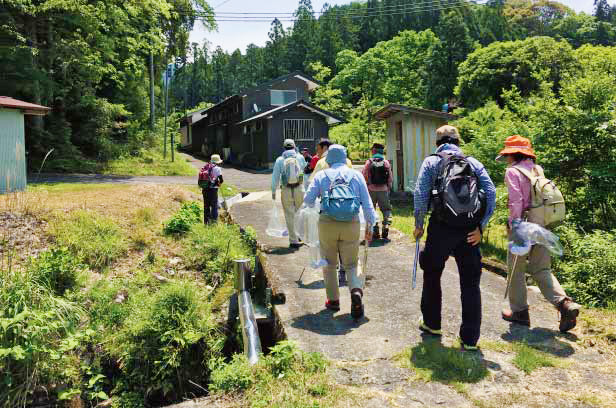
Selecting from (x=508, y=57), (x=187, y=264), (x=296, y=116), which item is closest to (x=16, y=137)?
(x=187, y=264)

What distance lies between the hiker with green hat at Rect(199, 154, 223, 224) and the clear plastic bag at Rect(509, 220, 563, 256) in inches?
263

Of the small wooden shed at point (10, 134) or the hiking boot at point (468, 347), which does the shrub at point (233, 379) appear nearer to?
the hiking boot at point (468, 347)

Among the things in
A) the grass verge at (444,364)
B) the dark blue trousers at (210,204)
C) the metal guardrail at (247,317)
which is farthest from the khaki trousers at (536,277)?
the dark blue trousers at (210,204)

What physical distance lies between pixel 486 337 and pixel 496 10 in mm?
62520

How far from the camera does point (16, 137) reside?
12.5 metres

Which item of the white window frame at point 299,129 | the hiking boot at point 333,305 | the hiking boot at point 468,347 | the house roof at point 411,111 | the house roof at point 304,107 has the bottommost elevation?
the hiking boot at point 468,347

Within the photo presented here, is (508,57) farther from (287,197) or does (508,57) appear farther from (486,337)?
(486,337)

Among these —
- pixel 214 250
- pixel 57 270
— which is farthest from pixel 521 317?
pixel 57 270

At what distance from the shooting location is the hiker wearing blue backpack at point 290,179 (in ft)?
26.6

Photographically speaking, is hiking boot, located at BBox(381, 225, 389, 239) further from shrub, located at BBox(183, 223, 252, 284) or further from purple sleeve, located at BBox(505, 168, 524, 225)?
purple sleeve, located at BBox(505, 168, 524, 225)

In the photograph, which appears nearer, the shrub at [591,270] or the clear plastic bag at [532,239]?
the clear plastic bag at [532,239]

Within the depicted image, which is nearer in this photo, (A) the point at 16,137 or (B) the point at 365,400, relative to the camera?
(B) the point at 365,400

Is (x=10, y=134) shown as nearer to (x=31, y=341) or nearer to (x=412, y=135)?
(x=31, y=341)

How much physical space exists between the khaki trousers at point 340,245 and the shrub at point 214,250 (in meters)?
3.03
